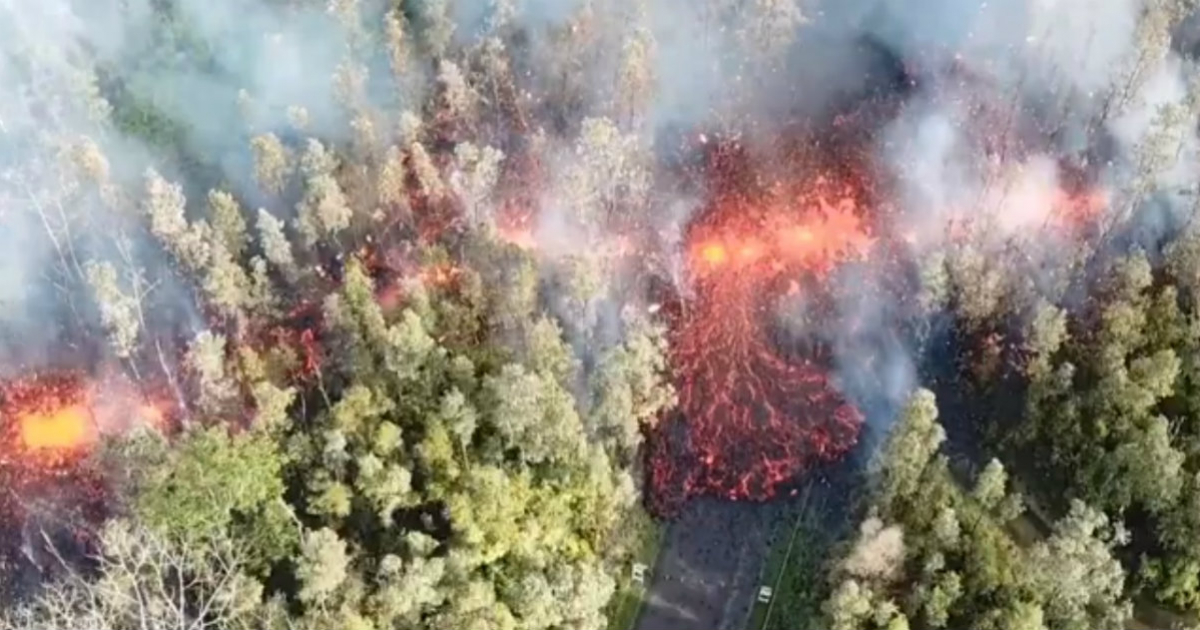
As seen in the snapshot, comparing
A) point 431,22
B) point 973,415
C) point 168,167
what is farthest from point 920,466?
point 168,167

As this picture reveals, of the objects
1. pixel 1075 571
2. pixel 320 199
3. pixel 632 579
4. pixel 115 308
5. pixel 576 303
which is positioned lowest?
pixel 632 579

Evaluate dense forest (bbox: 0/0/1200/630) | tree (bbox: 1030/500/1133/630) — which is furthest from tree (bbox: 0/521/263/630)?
tree (bbox: 1030/500/1133/630)

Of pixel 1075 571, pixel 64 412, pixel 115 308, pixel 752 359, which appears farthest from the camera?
pixel 64 412

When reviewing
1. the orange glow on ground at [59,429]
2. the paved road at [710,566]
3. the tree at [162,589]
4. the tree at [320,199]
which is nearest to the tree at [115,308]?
the orange glow on ground at [59,429]

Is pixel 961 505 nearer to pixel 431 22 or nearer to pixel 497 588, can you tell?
pixel 497 588

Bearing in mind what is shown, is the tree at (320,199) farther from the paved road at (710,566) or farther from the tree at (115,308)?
the paved road at (710,566)

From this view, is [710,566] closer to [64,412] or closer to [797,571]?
[797,571]

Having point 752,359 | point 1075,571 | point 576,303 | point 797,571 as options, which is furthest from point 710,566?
point 1075,571
